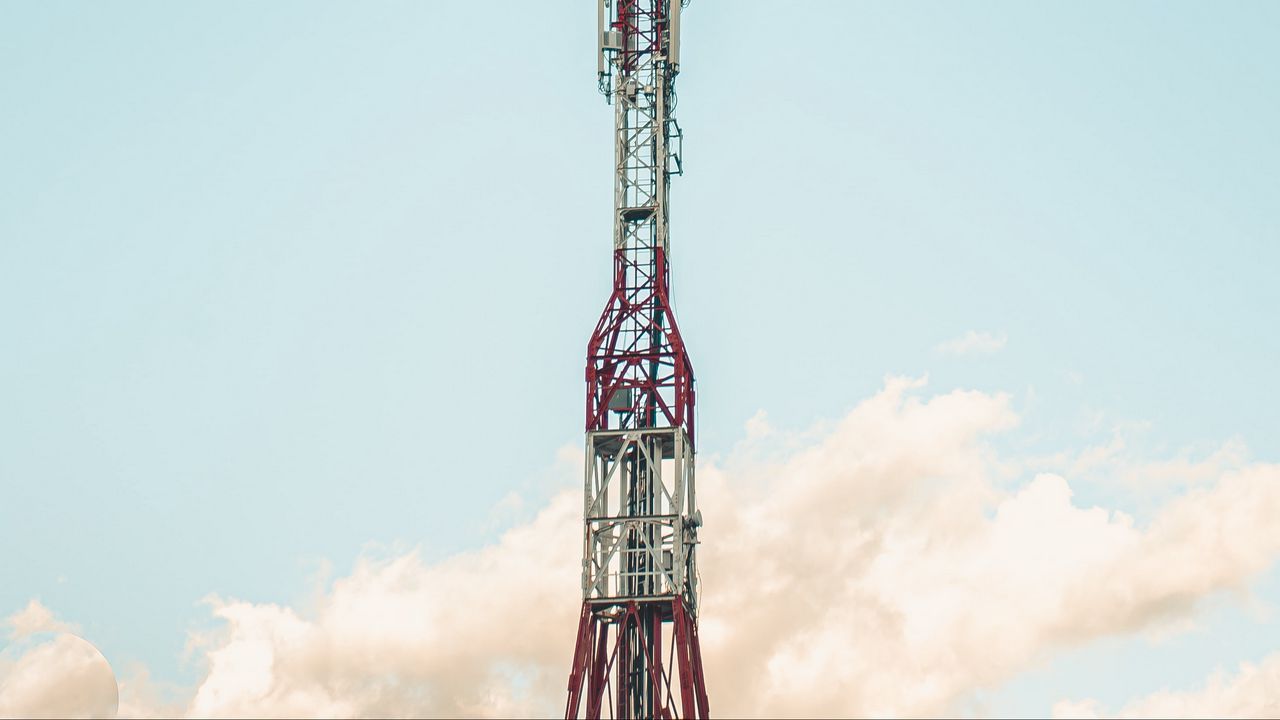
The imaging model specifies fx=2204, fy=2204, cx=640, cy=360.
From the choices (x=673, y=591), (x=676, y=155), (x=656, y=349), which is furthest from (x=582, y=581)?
(x=676, y=155)

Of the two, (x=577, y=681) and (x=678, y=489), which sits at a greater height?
(x=678, y=489)

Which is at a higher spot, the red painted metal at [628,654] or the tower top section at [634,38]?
the tower top section at [634,38]

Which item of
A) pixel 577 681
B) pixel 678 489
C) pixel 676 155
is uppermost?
pixel 676 155

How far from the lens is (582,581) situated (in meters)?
122

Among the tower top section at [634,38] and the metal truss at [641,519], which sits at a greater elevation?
the tower top section at [634,38]

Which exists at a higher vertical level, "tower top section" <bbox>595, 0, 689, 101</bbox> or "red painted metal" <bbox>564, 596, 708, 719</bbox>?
"tower top section" <bbox>595, 0, 689, 101</bbox>

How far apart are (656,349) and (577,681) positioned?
19595mm

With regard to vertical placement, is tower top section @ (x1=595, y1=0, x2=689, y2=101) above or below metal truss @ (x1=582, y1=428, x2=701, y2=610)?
above

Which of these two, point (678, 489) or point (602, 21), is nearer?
point (678, 489)

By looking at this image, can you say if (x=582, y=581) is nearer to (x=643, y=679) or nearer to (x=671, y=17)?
(x=643, y=679)

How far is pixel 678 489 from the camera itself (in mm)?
122438

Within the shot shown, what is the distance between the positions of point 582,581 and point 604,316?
15.6 m

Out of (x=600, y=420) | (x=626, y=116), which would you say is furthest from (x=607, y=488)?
(x=626, y=116)

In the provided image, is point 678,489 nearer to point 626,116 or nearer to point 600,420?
point 600,420
